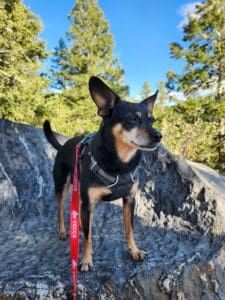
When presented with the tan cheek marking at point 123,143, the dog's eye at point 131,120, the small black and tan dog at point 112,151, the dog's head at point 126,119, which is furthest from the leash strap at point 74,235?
the dog's eye at point 131,120

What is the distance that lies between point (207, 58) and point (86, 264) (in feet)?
67.8

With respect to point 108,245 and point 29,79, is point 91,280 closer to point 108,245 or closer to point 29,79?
point 108,245

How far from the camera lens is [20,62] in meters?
18.0

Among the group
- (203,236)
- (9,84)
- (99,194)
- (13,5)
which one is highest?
(13,5)

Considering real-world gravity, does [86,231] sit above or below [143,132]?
below

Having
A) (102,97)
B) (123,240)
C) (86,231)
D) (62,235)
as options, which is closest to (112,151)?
(102,97)

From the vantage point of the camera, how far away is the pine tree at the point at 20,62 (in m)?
16.8

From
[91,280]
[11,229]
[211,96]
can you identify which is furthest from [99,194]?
[211,96]

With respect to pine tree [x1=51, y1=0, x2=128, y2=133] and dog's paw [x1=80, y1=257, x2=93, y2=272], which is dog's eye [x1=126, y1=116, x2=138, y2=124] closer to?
dog's paw [x1=80, y1=257, x2=93, y2=272]

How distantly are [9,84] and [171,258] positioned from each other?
47.2 feet

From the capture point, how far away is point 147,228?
536 cm

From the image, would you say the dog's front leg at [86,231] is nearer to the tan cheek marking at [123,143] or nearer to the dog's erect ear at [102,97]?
the tan cheek marking at [123,143]

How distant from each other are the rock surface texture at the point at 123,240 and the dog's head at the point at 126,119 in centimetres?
141

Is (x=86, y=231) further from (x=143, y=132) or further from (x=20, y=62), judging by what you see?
(x=20, y=62)
